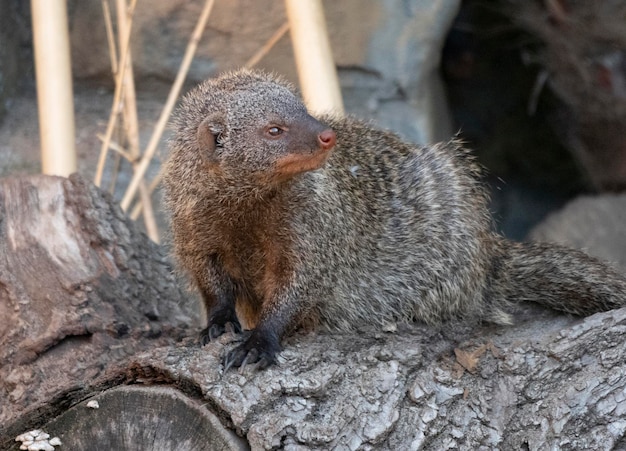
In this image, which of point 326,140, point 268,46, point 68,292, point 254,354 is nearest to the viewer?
point 254,354

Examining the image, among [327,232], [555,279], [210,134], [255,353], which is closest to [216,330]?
[255,353]

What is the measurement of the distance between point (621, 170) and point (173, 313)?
3871 millimetres

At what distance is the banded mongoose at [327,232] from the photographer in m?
2.69

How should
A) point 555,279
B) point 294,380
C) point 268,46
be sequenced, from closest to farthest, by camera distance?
1. point 294,380
2. point 555,279
3. point 268,46

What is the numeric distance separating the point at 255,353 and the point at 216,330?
1.13ft

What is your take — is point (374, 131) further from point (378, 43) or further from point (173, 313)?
point (378, 43)

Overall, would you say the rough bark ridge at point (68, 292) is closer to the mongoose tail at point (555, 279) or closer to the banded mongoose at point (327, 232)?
the banded mongoose at point (327, 232)

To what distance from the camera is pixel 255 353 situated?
2.40m

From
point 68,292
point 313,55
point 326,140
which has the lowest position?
point 68,292

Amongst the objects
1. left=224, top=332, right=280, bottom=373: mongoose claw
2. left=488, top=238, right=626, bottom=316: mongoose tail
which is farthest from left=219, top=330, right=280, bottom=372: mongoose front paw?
left=488, top=238, right=626, bottom=316: mongoose tail

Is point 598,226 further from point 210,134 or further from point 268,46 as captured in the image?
point 210,134

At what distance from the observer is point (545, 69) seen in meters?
5.64

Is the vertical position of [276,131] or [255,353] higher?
[276,131]

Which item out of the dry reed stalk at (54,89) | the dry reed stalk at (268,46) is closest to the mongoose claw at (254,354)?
the dry reed stalk at (54,89)
